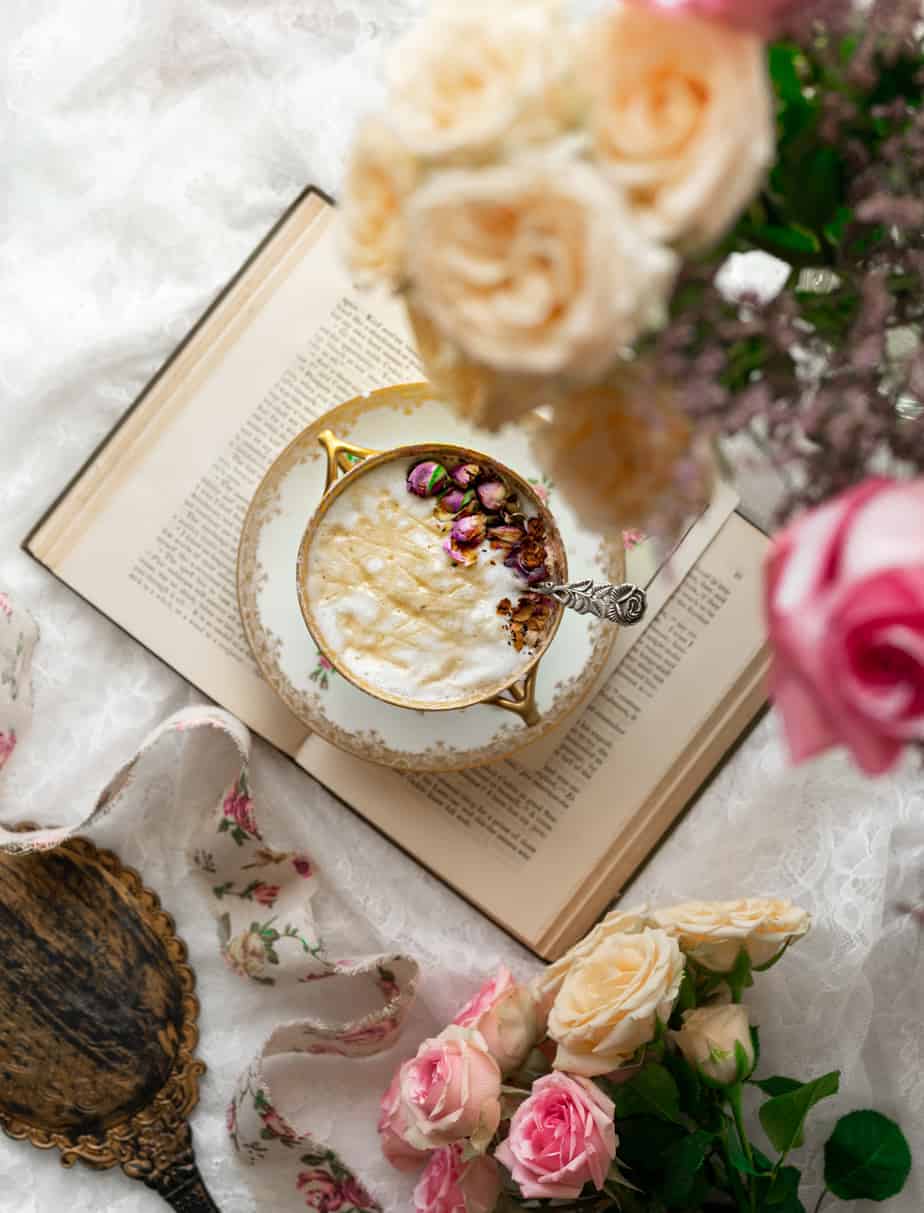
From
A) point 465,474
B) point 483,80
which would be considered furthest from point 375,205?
point 465,474

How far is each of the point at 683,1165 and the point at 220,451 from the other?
608 mm

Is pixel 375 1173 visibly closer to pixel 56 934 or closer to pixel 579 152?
pixel 56 934

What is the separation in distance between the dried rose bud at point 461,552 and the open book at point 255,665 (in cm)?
15

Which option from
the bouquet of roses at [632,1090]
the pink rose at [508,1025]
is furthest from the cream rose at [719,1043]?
the pink rose at [508,1025]

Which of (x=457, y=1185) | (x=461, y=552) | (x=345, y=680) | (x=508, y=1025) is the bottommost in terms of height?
(x=457, y=1185)

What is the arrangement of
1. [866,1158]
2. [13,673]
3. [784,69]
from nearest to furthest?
[784,69] → [866,1158] → [13,673]

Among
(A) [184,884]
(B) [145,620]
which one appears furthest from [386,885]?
(B) [145,620]

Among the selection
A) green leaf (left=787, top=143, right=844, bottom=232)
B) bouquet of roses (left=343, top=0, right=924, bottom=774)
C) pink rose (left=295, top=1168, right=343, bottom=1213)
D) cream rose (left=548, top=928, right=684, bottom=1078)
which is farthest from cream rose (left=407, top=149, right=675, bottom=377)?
pink rose (left=295, top=1168, right=343, bottom=1213)

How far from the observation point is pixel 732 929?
2.51ft

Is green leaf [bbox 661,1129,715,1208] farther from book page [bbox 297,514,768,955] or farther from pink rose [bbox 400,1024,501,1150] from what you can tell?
book page [bbox 297,514,768,955]

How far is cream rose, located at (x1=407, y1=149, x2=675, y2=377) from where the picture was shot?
1.16 feet

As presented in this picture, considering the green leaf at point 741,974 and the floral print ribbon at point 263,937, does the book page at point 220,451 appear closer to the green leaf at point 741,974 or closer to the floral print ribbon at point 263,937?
the floral print ribbon at point 263,937

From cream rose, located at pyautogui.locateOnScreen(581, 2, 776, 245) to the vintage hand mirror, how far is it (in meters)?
0.78

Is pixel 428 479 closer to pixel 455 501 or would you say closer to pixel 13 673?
pixel 455 501
